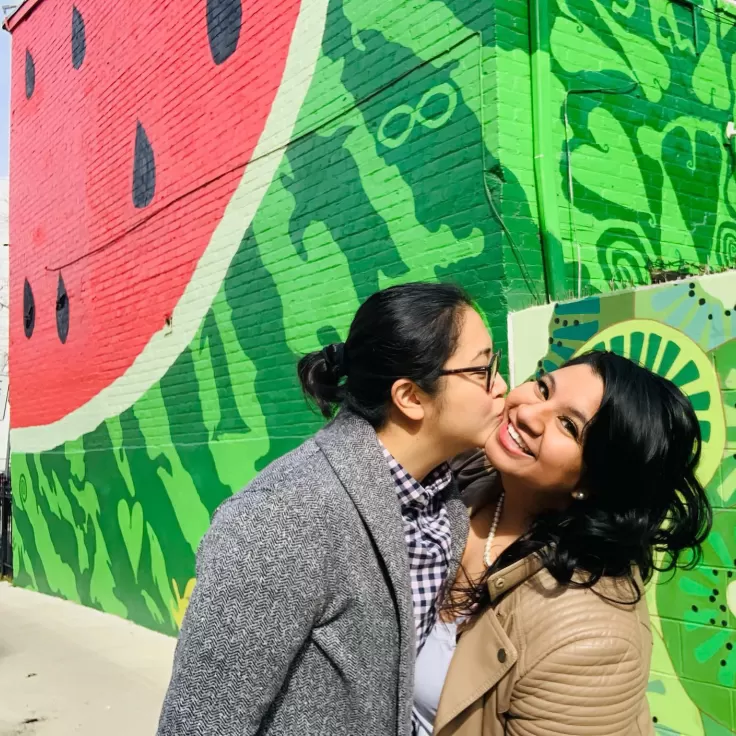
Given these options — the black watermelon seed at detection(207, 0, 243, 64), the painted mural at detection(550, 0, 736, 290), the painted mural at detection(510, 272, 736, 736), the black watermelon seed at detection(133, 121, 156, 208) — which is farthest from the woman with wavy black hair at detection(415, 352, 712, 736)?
the black watermelon seed at detection(133, 121, 156, 208)

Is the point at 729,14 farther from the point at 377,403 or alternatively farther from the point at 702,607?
the point at 377,403

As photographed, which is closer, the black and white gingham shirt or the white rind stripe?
the black and white gingham shirt

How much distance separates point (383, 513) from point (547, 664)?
17.7 inches

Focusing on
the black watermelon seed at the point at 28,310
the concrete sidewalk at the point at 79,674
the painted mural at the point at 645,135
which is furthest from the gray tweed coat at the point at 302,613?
the black watermelon seed at the point at 28,310

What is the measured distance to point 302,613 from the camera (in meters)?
1.43

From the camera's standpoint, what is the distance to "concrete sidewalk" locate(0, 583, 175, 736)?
5.21 m

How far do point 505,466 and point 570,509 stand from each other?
0.19 m

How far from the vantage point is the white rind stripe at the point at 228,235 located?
18.6ft

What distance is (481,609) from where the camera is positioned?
1806mm

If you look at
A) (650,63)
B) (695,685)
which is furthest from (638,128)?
(695,685)

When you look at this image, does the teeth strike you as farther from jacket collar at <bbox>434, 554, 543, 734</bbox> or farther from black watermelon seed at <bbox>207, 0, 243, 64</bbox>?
black watermelon seed at <bbox>207, 0, 243, 64</bbox>

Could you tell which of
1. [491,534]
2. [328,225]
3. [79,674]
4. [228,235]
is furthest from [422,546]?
[79,674]

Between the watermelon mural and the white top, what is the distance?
1.95 metres

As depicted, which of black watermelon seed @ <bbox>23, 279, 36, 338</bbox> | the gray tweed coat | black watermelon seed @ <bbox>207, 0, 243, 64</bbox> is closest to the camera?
the gray tweed coat
